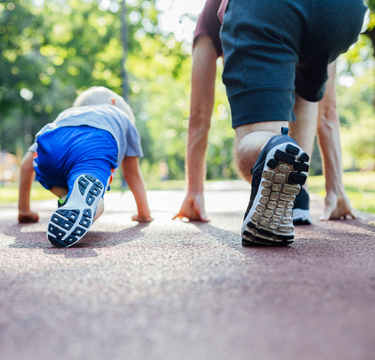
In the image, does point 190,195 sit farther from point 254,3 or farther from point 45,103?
Answer: point 45,103

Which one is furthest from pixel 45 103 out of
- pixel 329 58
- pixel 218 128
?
pixel 329 58

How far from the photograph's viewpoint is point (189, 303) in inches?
40.6

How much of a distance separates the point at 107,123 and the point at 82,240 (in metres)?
0.77

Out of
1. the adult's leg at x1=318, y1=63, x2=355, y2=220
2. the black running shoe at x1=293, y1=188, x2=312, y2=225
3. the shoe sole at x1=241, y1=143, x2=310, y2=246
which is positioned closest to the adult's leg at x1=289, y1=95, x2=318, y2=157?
the black running shoe at x1=293, y1=188, x2=312, y2=225

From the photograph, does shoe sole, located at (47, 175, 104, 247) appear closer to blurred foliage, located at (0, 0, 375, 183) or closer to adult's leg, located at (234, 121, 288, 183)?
adult's leg, located at (234, 121, 288, 183)

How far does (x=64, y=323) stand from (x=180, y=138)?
3398 cm

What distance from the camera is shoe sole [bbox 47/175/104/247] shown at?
1.90 meters

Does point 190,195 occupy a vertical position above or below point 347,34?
below

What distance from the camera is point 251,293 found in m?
1.11

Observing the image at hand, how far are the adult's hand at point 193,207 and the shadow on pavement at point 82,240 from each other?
455 mm

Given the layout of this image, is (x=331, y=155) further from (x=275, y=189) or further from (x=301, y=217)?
(x=275, y=189)

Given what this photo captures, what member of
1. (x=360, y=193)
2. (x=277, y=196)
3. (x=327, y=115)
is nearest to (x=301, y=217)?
(x=327, y=115)

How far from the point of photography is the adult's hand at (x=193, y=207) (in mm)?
3197

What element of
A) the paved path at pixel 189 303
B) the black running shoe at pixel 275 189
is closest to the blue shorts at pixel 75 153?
the paved path at pixel 189 303
